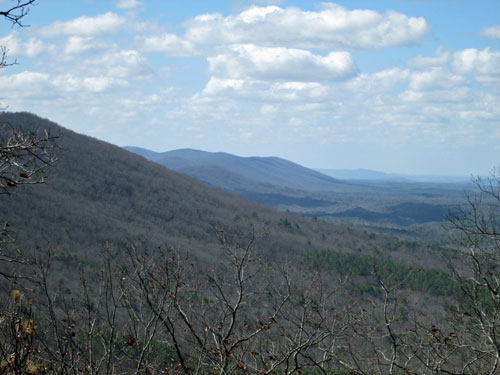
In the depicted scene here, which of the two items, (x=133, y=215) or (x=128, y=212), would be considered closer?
(x=133, y=215)

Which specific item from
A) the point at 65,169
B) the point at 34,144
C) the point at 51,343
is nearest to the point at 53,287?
the point at 51,343

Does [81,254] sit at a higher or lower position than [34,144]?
lower

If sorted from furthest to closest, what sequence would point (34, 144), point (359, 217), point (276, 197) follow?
point (276, 197)
point (359, 217)
point (34, 144)

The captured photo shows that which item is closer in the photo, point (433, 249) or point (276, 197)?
point (433, 249)

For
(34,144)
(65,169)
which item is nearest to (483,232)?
(34,144)

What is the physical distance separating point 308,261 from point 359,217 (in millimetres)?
99146

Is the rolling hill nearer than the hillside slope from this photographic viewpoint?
Yes

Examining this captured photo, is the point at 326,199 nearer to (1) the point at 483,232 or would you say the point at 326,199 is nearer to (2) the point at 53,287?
(2) the point at 53,287

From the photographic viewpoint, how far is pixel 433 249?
55531 millimetres

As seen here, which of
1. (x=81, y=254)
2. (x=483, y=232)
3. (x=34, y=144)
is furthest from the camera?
(x=81, y=254)

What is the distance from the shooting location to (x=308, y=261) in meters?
40.4

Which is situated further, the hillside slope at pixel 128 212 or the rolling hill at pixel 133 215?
the hillside slope at pixel 128 212

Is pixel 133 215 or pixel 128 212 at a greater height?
pixel 128 212

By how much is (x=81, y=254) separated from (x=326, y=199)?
535 ft
